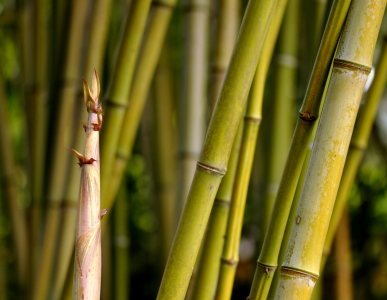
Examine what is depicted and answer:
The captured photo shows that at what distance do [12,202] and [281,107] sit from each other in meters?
0.62

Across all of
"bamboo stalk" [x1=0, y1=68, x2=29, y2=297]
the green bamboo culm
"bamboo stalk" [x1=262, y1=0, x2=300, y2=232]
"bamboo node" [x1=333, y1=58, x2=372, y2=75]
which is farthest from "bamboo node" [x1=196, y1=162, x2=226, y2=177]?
"bamboo stalk" [x1=0, y1=68, x2=29, y2=297]

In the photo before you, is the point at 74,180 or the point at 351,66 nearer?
the point at 351,66

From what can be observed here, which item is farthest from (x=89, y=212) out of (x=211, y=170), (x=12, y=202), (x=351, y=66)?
(x=12, y=202)

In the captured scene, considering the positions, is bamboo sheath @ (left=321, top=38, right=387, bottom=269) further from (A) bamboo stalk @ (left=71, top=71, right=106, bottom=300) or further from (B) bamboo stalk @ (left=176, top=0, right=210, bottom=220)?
(A) bamboo stalk @ (left=71, top=71, right=106, bottom=300)

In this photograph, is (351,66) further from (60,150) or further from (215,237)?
(60,150)

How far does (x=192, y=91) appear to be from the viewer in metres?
0.76

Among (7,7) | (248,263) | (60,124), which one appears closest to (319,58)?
(60,124)

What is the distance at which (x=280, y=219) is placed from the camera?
395 millimetres

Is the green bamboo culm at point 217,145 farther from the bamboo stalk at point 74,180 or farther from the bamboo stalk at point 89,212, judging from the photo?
the bamboo stalk at point 74,180

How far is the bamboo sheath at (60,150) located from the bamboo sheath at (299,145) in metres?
0.44

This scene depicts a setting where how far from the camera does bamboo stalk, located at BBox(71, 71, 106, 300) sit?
11.9 inches

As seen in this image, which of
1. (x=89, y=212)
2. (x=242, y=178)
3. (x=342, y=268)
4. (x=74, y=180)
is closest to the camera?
(x=89, y=212)

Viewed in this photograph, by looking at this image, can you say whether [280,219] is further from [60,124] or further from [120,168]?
→ [60,124]

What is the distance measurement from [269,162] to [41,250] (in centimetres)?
37
